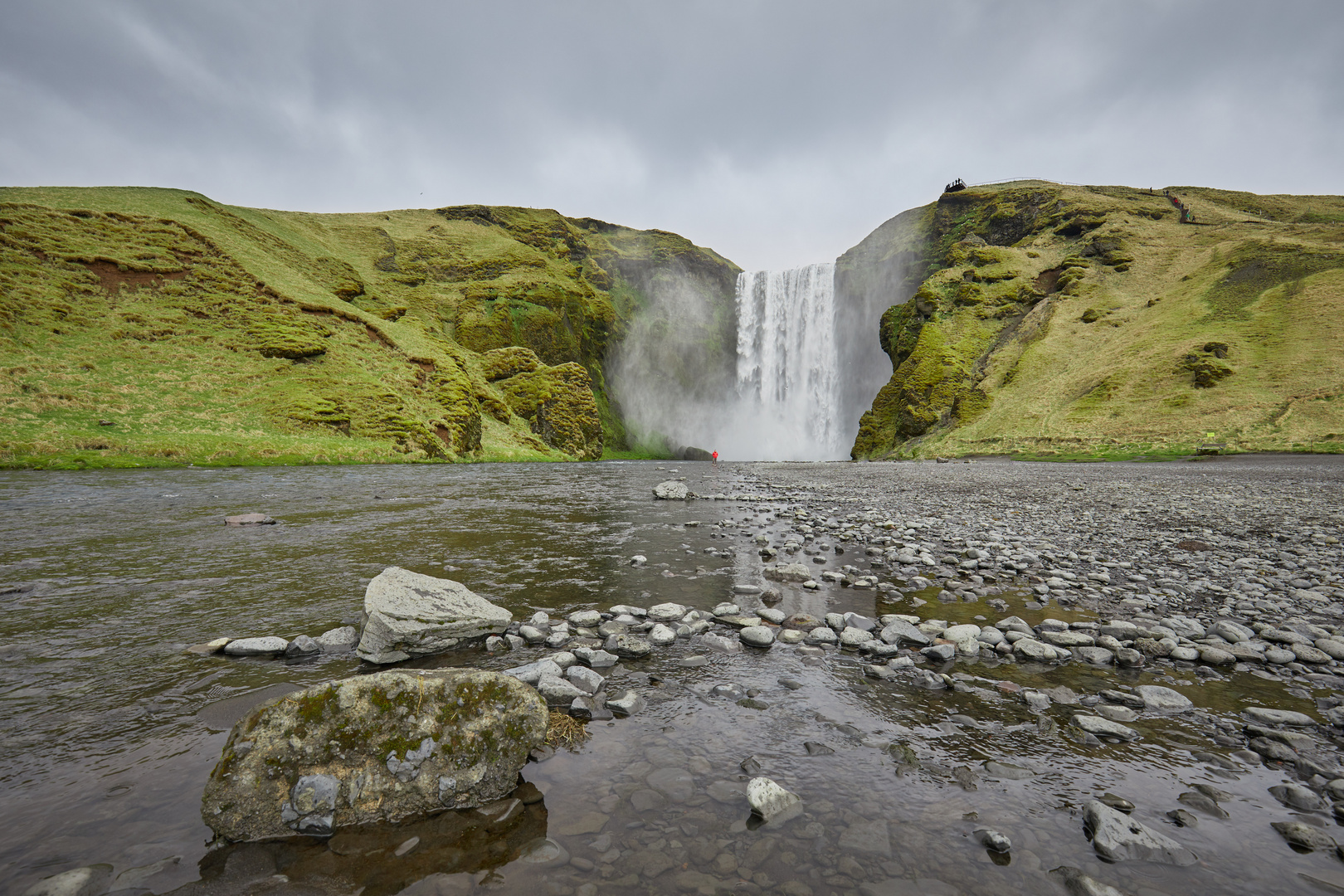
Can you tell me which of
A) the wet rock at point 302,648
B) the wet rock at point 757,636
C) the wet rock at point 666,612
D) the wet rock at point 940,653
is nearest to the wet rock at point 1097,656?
the wet rock at point 940,653

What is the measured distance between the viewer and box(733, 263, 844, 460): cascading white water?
297 feet

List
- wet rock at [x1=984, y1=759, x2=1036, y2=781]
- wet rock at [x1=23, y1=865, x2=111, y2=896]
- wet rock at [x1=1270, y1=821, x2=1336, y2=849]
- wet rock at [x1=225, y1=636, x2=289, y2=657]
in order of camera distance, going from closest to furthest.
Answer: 1. wet rock at [x1=23, y1=865, x2=111, y2=896]
2. wet rock at [x1=1270, y1=821, x2=1336, y2=849]
3. wet rock at [x1=984, y1=759, x2=1036, y2=781]
4. wet rock at [x1=225, y1=636, x2=289, y2=657]

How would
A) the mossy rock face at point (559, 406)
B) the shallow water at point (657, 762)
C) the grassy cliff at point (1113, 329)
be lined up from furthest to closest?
the mossy rock face at point (559, 406) → the grassy cliff at point (1113, 329) → the shallow water at point (657, 762)

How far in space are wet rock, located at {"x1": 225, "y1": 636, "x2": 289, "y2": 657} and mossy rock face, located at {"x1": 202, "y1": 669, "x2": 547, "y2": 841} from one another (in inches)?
100

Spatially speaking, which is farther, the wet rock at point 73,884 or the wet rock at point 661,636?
the wet rock at point 661,636

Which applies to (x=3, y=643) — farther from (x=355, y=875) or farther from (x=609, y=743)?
(x=609, y=743)

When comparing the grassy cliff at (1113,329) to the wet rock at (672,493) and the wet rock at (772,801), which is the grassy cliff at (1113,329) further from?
the wet rock at (772,801)

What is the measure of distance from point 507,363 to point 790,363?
5137 cm

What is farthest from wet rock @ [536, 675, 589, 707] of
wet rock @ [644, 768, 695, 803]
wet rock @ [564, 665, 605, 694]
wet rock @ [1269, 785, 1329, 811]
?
wet rock @ [1269, 785, 1329, 811]

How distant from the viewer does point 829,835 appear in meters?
2.65

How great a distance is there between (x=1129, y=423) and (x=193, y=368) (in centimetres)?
8445

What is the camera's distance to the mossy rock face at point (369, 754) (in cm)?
261

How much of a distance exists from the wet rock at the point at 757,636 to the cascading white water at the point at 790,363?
90.5m

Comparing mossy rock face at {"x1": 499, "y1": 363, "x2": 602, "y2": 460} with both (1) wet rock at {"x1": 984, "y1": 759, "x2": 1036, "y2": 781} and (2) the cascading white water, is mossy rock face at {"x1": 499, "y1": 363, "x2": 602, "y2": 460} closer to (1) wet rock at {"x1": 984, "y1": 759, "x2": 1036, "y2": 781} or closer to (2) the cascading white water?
(2) the cascading white water
